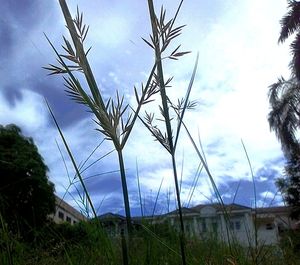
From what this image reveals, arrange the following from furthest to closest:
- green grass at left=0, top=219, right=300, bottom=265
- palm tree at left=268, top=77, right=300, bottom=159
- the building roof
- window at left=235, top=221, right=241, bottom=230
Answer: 1. palm tree at left=268, top=77, right=300, bottom=159
2. window at left=235, top=221, right=241, bottom=230
3. the building roof
4. green grass at left=0, top=219, right=300, bottom=265

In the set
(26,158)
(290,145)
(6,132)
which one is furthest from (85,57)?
(290,145)

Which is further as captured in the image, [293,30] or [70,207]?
[293,30]

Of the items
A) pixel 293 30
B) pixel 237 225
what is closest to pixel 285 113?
pixel 293 30

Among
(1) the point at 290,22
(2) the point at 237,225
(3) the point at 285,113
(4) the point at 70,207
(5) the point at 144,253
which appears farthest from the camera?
(3) the point at 285,113

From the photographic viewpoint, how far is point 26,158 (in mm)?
20047

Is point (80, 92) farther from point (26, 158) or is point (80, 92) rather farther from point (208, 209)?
point (26, 158)

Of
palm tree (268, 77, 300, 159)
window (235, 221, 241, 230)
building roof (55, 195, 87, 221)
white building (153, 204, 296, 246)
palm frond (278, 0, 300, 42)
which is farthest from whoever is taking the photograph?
palm tree (268, 77, 300, 159)

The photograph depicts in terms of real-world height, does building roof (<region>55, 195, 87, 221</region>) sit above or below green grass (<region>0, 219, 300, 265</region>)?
above

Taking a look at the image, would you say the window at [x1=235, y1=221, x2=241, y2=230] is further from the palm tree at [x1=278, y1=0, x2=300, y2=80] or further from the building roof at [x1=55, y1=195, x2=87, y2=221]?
the palm tree at [x1=278, y1=0, x2=300, y2=80]

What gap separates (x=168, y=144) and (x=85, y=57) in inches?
13.6

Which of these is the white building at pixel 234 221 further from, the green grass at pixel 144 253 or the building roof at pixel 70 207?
the building roof at pixel 70 207

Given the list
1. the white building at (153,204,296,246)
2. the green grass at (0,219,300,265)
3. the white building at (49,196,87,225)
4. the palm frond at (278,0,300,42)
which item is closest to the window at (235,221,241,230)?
the white building at (153,204,296,246)

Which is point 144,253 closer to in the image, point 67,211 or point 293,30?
point 67,211

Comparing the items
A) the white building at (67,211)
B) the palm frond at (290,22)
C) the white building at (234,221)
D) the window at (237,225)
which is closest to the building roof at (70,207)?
the white building at (67,211)
